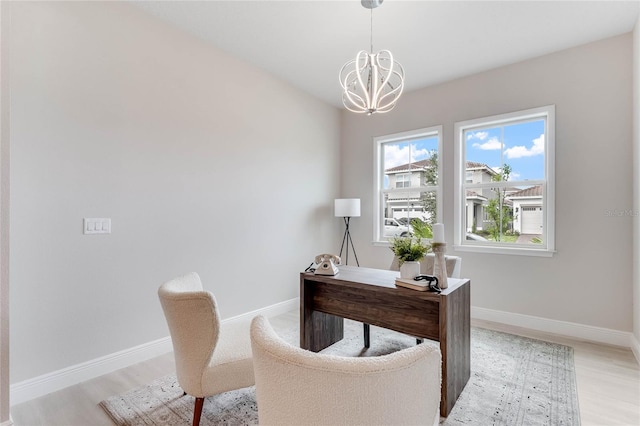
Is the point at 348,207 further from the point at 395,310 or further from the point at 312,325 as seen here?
the point at 395,310

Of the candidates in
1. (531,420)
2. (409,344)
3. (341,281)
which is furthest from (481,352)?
(341,281)

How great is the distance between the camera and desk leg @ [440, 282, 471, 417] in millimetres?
1759

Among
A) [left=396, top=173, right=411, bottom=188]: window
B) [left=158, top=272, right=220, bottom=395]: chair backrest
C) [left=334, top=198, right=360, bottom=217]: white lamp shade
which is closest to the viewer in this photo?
[left=158, top=272, right=220, bottom=395]: chair backrest

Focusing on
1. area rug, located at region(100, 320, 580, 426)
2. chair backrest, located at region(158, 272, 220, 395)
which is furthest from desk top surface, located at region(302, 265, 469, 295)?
chair backrest, located at region(158, 272, 220, 395)

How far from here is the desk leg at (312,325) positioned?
238 centimetres

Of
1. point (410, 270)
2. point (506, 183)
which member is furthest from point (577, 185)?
point (410, 270)

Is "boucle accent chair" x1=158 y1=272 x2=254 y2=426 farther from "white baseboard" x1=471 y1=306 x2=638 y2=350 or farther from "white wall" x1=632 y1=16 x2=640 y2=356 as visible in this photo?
"white wall" x1=632 y1=16 x2=640 y2=356

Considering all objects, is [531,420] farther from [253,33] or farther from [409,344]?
Answer: [253,33]

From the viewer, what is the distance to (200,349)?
1559 mm

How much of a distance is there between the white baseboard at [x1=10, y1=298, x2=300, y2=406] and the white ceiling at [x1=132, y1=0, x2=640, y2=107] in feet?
8.88

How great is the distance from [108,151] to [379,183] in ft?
10.4

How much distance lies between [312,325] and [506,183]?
258 cm

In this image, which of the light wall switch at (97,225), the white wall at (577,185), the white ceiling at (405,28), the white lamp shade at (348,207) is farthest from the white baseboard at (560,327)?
the light wall switch at (97,225)

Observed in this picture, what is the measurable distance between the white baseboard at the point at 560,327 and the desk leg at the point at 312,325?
1.85m
